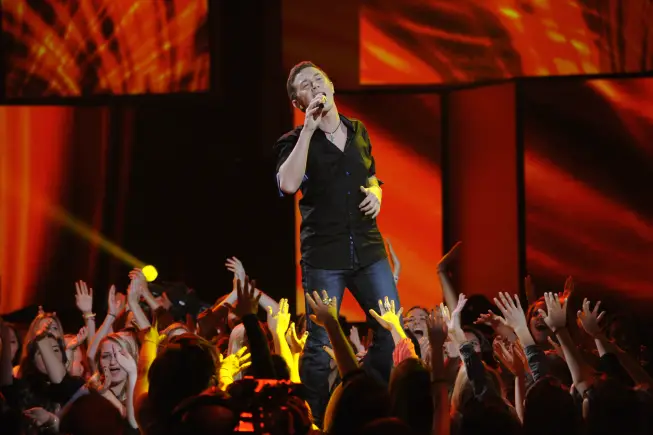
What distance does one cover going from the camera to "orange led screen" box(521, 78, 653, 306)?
8.07 m

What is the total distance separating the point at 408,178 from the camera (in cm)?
893

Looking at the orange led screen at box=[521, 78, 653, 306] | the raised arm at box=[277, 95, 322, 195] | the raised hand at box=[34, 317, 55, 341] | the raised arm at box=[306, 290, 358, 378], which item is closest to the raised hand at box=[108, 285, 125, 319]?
the raised hand at box=[34, 317, 55, 341]

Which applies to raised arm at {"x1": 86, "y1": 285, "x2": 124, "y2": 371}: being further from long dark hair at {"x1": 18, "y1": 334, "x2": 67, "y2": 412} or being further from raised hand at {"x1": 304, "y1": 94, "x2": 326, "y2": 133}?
raised hand at {"x1": 304, "y1": 94, "x2": 326, "y2": 133}

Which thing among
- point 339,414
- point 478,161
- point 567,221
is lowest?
point 339,414

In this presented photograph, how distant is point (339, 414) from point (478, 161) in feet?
19.1

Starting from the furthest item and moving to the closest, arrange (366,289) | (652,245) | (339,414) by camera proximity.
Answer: (652,245)
(366,289)
(339,414)

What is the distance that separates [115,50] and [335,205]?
5106 mm

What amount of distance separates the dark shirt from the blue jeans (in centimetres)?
5

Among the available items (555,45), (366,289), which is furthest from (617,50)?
(366,289)

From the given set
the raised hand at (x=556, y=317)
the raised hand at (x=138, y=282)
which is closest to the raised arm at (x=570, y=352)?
the raised hand at (x=556, y=317)

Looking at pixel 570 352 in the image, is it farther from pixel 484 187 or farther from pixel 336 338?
pixel 484 187

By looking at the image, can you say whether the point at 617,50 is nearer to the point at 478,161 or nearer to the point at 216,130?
the point at 478,161

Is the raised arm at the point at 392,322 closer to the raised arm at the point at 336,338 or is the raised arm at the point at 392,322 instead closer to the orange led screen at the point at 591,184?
the raised arm at the point at 336,338

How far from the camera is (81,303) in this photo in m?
7.03
